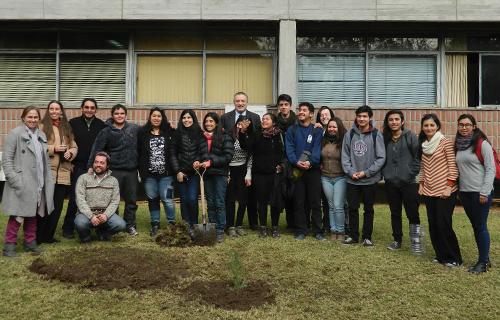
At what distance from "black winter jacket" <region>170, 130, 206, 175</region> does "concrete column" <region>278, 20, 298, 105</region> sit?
4.06 meters

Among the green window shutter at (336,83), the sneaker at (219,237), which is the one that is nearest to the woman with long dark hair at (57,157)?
the sneaker at (219,237)

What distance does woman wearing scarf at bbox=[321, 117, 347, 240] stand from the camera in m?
6.84

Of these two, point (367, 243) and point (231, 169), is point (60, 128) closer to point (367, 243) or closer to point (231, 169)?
point (231, 169)

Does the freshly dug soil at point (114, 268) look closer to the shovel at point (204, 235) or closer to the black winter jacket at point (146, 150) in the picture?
the shovel at point (204, 235)

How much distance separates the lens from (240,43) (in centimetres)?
1134

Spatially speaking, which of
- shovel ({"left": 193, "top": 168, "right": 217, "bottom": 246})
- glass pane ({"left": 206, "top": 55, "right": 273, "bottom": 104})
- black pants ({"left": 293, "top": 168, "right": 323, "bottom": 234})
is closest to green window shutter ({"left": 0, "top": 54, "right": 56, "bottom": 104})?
glass pane ({"left": 206, "top": 55, "right": 273, "bottom": 104})

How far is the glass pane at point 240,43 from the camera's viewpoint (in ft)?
37.2

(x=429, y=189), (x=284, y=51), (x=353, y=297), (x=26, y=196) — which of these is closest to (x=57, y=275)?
(x=26, y=196)

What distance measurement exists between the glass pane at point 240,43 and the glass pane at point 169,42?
0.32 metres

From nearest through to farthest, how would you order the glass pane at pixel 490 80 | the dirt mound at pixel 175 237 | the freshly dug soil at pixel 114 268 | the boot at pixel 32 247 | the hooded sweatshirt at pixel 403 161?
the freshly dug soil at pixel 114 268 < the boot at pixel 32 247 < the hooded sweatshirt at pixel 403 161 < the dirt mound at pixel 175 237 < the glass pane at pixel 490 80

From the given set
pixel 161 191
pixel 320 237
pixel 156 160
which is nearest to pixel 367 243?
pixel 320 237

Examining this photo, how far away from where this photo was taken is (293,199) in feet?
23.3

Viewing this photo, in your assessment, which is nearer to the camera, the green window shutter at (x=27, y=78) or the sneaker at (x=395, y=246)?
the sneaker at (x=395, y=246)

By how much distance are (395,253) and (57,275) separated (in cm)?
407
